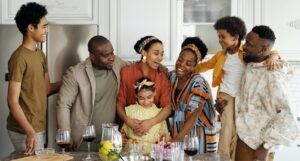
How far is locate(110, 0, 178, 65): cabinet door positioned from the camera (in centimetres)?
326

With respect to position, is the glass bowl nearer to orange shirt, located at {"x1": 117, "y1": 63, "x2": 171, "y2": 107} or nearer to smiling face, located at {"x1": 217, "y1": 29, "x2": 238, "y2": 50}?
orange shirt, located at {"x1": 117, "y1": 63, "x2": 171, "y2": 107}

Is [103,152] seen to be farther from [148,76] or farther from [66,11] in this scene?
[66,11]

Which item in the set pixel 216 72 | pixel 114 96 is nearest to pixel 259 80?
pixel 216 72

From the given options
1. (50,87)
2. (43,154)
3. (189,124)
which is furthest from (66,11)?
(43,154)

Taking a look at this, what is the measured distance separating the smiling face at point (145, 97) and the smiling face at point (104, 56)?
10.5 inches

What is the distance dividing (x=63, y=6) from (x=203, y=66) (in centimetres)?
128

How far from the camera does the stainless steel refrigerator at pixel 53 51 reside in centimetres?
310

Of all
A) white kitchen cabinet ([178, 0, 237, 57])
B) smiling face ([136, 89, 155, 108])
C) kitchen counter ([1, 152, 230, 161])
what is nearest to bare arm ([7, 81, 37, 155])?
kitchen counter ([1, 152, 230, 161])

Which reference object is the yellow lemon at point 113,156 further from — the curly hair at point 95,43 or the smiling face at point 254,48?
the smiling face at point 254,48

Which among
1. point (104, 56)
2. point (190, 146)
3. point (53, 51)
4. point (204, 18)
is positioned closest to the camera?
point (190, 146)

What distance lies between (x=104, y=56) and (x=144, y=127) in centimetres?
49

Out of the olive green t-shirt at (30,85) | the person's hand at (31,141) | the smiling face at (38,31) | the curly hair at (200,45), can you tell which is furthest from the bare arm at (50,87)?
the curly hair at (200,45)

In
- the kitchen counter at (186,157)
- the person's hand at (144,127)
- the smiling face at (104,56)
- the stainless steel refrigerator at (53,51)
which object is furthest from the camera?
the stainless steel refrigerator at (53,51)

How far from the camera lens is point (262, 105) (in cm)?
228
